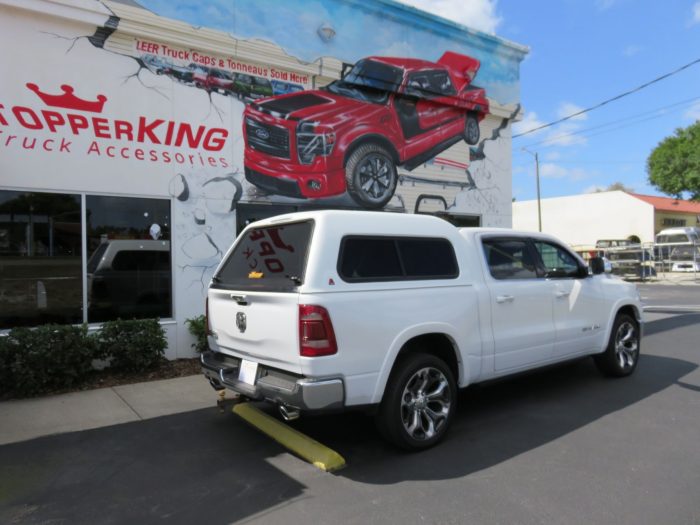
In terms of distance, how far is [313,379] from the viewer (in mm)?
3701

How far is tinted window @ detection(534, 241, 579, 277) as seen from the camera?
224 inches

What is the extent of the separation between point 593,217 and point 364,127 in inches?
1568

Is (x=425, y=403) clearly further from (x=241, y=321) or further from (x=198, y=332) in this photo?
(x=198, y=332)

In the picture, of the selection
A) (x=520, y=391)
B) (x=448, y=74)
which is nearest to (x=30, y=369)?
(x=520, y=391)

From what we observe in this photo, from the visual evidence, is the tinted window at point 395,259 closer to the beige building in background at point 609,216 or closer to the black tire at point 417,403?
the black tire at point 417,403

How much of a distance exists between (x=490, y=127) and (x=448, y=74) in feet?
5.98

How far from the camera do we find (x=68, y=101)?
700 centimetres

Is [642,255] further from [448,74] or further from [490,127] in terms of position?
[448,74]

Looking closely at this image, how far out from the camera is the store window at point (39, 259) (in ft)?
21.8

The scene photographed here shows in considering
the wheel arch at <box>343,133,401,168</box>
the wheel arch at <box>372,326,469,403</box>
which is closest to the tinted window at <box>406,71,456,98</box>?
the wheel arch at <box>343,133,401,168</box>

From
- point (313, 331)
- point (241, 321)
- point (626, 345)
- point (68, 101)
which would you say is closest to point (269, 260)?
point (241, 321)

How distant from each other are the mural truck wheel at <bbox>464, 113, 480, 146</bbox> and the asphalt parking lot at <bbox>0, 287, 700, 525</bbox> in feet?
24.9

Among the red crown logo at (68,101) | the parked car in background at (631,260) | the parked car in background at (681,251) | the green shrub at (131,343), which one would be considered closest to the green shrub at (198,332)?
the green shrub at (131,343)

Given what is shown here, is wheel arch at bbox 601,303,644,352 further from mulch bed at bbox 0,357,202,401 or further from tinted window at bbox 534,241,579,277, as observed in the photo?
mulch bed at bbox 0,357,202,401
